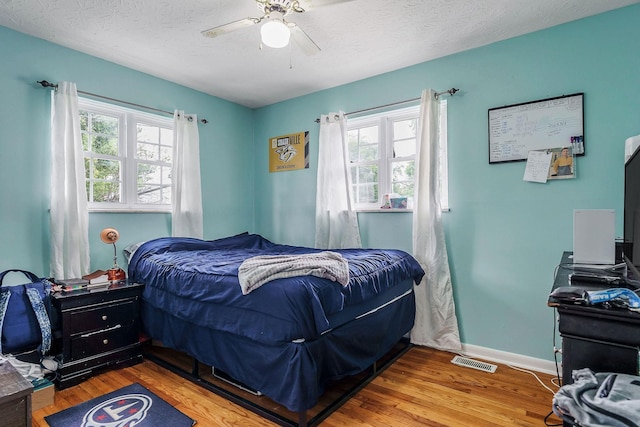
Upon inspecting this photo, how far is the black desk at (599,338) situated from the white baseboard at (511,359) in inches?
67.0

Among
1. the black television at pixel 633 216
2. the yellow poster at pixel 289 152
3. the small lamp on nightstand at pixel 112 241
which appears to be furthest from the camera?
the yellow poster at pixel 289 152

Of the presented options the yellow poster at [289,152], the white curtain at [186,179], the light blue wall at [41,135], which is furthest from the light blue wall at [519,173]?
the light blue wall at [41,135]

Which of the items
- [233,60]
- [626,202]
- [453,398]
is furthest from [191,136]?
[626,202]

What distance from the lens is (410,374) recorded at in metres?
2.47

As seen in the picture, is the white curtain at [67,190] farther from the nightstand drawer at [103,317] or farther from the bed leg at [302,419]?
the bed leg at [302,419]

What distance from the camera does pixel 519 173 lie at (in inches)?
104

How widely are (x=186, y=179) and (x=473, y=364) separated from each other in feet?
10.0

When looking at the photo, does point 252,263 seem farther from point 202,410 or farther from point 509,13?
point 509,13

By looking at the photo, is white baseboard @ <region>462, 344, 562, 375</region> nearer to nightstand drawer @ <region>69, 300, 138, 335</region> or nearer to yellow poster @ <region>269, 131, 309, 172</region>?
yellow poster @ <region>269, 131, 309, 172</region>

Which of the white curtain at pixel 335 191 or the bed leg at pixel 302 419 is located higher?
the white curtain at pixel 335 191

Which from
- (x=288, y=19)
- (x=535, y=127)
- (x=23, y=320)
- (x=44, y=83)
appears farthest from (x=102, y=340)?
(x=535, y=127)

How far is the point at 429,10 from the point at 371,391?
2536mm

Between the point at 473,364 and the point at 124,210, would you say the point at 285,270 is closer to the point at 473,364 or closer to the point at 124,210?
the point at 473,364

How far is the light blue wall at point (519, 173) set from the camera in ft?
7.59
